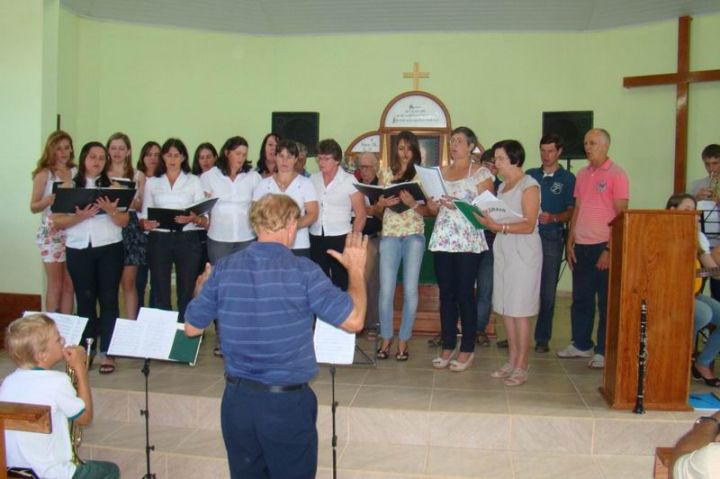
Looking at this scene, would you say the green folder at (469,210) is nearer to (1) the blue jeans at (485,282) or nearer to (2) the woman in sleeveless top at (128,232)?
(1) the blue jeans at (485,282)

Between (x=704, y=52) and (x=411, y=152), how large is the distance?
453cm

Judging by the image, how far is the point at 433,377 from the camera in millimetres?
4160

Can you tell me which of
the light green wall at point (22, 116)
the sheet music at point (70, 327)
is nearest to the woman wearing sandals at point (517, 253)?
the sheet music at point (70, 327)

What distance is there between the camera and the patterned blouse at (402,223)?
14.3 ft

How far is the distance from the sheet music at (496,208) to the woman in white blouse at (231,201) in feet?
5.21

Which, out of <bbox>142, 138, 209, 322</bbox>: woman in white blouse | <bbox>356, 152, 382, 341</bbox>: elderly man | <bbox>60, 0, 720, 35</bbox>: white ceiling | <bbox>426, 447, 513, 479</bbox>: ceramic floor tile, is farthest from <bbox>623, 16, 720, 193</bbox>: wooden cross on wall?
<bbox>142, 138, 209, 322</bbox>: woman in white blouse

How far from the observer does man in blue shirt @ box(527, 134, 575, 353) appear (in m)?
4.79

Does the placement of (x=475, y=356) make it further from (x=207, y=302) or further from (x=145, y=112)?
(x=145, y=112)

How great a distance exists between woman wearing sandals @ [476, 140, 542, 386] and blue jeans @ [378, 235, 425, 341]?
22.9 inches

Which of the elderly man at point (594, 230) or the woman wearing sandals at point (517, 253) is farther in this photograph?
the elderly man at point (594, 230)

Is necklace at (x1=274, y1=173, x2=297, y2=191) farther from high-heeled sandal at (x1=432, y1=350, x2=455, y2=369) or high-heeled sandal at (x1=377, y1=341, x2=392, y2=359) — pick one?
high-heeled sandal at (x1=432, y1=350, x2=455, y2=369)

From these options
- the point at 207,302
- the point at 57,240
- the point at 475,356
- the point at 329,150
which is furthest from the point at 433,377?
the point at 57,240

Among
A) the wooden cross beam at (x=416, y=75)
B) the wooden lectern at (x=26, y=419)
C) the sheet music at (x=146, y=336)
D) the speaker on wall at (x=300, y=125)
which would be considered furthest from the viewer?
the speaker on wall at (x=300, y=125)

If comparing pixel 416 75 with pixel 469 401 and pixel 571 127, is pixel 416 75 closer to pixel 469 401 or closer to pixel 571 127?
pixel 571 127
